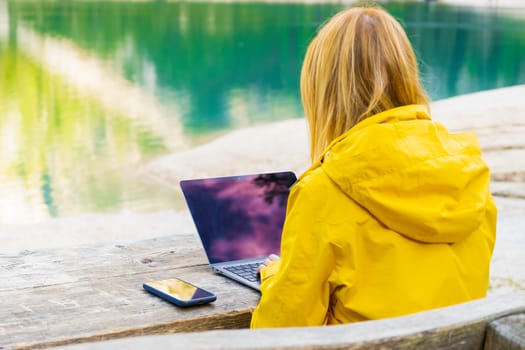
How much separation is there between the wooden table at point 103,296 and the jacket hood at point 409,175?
27cm

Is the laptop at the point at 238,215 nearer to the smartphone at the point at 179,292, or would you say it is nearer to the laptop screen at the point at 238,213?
the laptop screen at the point at 238,213

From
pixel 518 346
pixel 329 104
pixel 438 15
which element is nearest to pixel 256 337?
pixel 518 346

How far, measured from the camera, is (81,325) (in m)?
1.13

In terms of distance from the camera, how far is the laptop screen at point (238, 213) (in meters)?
1.47

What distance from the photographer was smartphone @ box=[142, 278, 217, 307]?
123 cm

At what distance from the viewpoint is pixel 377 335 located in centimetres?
70

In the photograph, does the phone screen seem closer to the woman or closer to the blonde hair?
the woman

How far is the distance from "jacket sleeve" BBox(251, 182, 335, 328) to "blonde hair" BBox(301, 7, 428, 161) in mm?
167

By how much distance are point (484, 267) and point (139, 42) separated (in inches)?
573

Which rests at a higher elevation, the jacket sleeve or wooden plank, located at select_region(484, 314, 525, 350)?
wooden plank, located at select_region(484, 314, 525, 350)

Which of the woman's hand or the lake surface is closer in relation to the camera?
the woman's hand

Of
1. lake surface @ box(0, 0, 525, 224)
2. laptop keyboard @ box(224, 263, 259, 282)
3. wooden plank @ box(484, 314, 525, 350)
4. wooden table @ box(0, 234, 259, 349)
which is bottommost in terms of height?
lake surface @ box(0, 0, 525, 224)

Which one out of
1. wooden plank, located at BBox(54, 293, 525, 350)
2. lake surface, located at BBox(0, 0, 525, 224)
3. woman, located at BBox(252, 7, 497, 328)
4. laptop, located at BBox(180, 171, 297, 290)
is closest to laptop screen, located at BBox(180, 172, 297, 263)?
laptop, located at BBox(180, 171, 297, 290)

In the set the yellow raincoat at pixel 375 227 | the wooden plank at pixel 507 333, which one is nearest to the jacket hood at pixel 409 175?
the yellow raincoat at pixel 375 227
